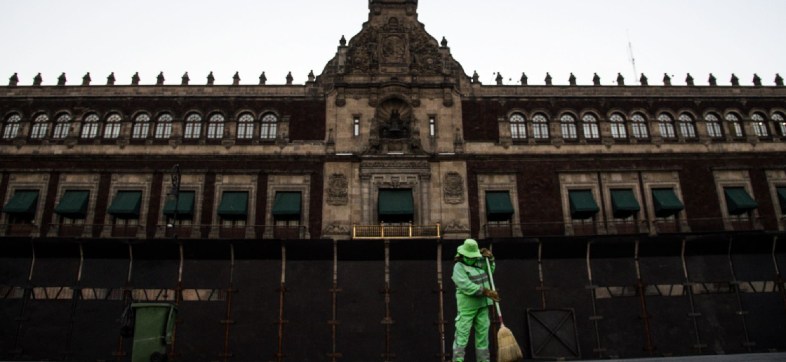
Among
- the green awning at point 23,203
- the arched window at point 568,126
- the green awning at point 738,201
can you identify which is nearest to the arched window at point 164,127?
the green awning at point 23,203

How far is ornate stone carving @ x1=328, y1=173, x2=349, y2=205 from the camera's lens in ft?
99.0

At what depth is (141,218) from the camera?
30.0 m

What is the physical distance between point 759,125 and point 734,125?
5.13 feet

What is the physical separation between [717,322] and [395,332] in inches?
499

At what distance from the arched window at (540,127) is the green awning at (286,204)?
45.1 ft

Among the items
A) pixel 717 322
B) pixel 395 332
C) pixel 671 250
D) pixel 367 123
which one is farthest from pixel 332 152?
pixel 717 322

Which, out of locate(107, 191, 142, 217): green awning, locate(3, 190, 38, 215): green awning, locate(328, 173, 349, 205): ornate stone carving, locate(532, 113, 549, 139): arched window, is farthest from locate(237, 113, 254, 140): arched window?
locate(532, 113, 549, 139): arched window

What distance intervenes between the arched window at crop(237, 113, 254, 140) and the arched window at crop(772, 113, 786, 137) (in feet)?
99.3

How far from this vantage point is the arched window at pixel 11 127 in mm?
32188

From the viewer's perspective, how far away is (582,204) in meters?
30.0

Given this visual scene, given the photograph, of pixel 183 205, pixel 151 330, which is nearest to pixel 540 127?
pixel 183 205

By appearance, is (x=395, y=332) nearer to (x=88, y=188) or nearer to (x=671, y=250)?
(x=671, y=250)

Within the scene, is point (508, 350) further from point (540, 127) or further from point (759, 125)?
point (759, 125)

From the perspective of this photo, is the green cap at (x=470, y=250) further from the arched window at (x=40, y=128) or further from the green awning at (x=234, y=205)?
the arched window at (x=40, y=128)
